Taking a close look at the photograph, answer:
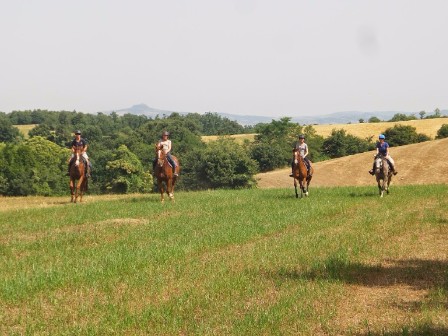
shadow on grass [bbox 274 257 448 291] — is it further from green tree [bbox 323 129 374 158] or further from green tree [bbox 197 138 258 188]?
green tree [bbox 323 129 374 158]

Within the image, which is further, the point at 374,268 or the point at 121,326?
the point at 374,268

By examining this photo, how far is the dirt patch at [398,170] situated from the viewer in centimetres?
6475

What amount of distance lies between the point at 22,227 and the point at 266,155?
71.8 metres

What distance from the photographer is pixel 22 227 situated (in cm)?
1748

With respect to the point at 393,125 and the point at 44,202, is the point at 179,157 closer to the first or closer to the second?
the point at 393,125

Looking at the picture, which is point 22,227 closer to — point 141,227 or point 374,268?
point 141,227

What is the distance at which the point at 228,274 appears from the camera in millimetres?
10453

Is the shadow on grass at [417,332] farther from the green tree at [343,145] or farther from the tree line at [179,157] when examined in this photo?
the green tree at [343,145]

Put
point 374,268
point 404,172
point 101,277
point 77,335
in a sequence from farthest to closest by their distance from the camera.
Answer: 1. point 404,172
2. point 374,268
3. point 101,277
4. point 77,335

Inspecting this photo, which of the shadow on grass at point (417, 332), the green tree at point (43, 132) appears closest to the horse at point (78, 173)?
the shadow on grass at point (417, 332)

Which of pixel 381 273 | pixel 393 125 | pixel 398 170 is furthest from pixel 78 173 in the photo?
pixel 393 125

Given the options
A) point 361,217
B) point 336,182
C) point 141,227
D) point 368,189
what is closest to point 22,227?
point 141,227

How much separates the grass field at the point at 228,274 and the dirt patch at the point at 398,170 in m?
47.1

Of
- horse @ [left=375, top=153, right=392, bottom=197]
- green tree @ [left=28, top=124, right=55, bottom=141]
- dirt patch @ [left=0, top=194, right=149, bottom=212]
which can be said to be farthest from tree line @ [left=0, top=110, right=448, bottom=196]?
horse @ [left=375, top=153, right=392, bottom=197]
